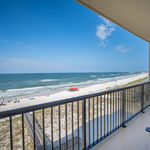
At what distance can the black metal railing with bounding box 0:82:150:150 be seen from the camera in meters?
0.89

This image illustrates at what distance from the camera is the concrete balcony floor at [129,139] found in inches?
54.9

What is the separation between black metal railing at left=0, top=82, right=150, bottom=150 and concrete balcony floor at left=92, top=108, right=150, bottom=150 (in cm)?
8

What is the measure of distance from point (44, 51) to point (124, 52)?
24.1 m

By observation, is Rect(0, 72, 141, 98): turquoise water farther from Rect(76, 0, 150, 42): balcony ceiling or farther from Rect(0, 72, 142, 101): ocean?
Rect(76, 0, 150, 42): balcony ceiling

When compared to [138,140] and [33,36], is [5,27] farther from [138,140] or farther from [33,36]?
[138,140]

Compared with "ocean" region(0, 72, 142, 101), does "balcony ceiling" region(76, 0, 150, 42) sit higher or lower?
higher

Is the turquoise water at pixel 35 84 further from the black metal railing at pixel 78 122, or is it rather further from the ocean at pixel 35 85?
the black metal railing at pixel 78 122

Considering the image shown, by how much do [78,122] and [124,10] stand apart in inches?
81.7

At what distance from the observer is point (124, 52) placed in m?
29.2

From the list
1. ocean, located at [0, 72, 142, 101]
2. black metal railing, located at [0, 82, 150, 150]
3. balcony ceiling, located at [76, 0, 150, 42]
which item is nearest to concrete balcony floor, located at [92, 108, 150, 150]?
black metal railing, located at [0, 82, 150, 150]

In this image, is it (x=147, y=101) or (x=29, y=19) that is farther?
(x=29, y=19)

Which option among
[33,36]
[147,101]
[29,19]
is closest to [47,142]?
[147,101]

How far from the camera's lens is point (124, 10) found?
1710mm

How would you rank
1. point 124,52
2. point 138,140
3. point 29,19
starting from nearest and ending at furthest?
point 138,140
point 29,19
point 124,52
